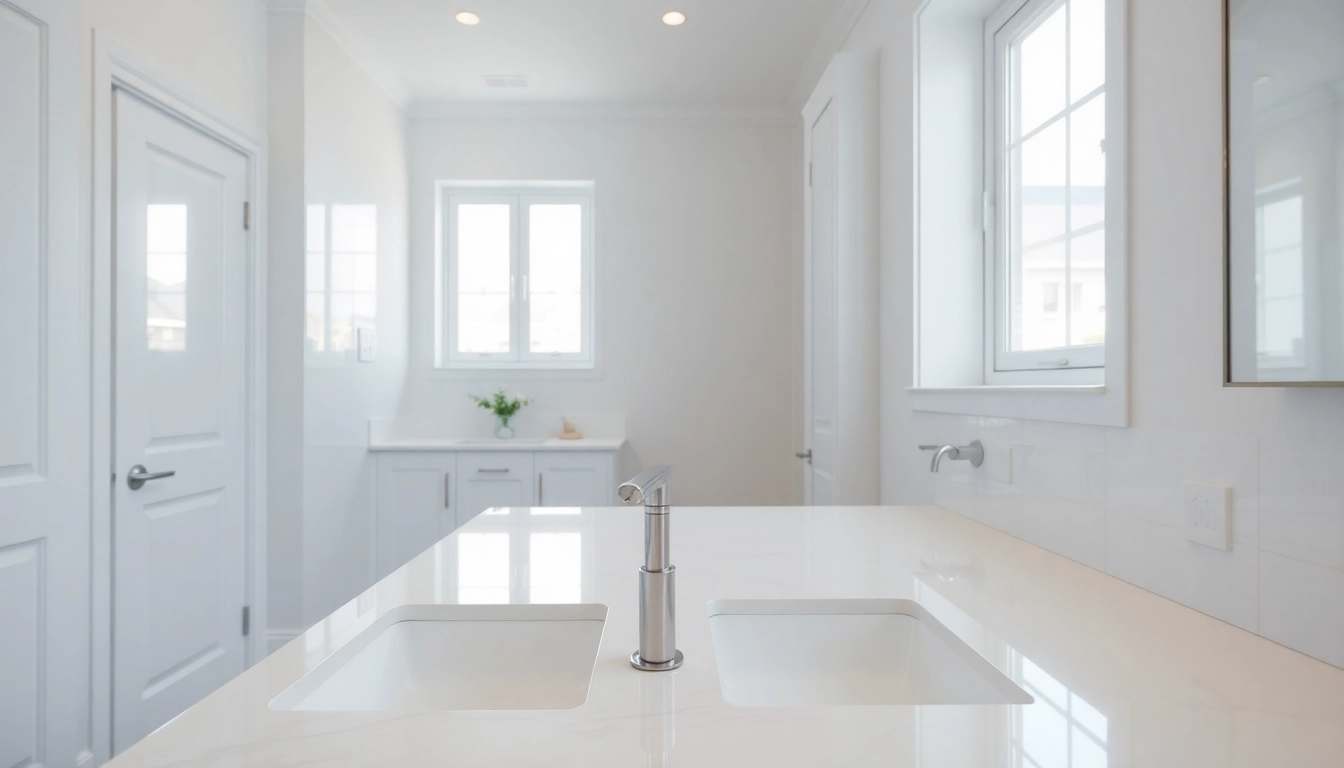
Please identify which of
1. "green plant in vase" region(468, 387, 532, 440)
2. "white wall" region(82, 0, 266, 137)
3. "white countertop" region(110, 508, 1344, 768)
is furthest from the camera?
"green plant in vase" region(468, 387, 532, 440)

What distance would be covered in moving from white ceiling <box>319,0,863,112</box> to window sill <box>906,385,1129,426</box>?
1681 mm

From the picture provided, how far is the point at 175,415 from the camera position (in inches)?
87.5

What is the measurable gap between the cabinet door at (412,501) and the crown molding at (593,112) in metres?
1.83

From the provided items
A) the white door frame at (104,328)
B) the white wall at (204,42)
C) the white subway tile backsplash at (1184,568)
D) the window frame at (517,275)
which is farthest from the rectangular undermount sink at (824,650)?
the window frame at (517,275)

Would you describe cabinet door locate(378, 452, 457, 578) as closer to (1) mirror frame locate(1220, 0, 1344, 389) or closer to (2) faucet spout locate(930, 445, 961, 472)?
(2) faucet spout locate(930, 445, 961, 472)

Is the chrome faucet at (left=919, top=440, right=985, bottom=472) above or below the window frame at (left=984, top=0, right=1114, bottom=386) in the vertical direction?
below

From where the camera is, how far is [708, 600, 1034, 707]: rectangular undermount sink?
928mm

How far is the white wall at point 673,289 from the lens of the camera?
3926 millimetres

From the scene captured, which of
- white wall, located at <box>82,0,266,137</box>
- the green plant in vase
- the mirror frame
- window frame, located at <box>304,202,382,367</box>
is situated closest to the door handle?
window frame, located at <box>304,202,382,367</box>

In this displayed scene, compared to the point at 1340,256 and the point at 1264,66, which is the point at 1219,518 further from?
the point at 1264,66

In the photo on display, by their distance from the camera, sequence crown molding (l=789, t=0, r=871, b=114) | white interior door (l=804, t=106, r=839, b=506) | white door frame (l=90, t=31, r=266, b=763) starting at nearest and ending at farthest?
white door frame (l=90, t=31, r=266, b=763)
white interior door (l=804, t=106, r=839, b=506)
crown molding (l=789, t=0, r=871, b=114)

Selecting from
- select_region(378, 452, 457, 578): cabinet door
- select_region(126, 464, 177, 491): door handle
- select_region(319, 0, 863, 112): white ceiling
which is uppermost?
select_region(319, 0, 863, 112): white ceiling

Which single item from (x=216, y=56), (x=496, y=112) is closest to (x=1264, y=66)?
(x=216, y=56)

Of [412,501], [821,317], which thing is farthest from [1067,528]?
[412,501]
